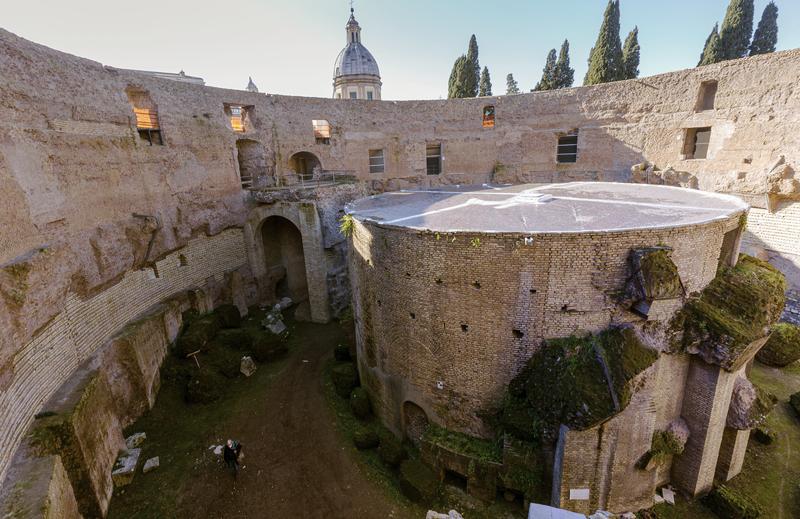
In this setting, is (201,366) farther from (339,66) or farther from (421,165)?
(339,66)

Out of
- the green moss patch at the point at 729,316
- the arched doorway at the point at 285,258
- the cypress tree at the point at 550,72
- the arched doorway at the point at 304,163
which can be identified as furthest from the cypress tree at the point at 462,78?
the green moss patch at the point at 729,316

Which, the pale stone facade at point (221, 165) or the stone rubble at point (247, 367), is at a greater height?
the pale stone facade at point (221, 165)

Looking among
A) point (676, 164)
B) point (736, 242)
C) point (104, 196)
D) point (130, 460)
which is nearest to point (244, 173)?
point (104, 196)

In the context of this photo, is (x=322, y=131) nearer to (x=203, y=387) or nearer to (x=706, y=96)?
(x=203, y=387)

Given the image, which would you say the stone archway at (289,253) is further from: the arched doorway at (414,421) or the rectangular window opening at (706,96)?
the rectangular window opening at (706,96)

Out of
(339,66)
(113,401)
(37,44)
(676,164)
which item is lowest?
(113,401)

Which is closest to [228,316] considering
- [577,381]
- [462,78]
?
[577,381]
